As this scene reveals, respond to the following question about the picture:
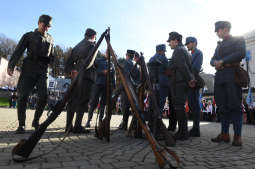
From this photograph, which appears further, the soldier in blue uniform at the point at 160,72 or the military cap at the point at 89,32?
the soldier in blue uniform at the point at 160,72

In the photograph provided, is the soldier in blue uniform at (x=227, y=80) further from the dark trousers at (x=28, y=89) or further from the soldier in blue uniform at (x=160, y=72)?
the dark trousers at (x=28, y=89)

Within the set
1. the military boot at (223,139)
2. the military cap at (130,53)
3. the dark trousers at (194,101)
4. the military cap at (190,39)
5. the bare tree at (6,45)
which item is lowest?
the military boot at (223,139)

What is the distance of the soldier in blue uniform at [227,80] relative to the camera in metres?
3.58

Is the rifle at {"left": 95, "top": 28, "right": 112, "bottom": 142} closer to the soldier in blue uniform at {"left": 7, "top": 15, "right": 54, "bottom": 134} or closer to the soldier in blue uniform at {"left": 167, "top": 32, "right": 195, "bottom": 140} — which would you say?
the soldier in blue uniform at {"left": 167, "top": 32, "right": 195, "bottom": 140}

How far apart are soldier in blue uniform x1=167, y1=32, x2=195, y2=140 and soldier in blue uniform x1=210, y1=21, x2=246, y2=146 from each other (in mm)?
525

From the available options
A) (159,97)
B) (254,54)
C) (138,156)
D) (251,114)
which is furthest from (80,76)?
(254,54)

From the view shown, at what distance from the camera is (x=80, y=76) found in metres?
2.39

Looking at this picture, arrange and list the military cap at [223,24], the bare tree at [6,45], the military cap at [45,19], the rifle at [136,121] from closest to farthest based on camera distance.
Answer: the rifle at [136,121]
the military cap at [223,24]
the military cap at [45,19]
the bare tree at [6,45]

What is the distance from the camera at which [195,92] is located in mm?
4582

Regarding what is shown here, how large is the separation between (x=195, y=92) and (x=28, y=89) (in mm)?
3489

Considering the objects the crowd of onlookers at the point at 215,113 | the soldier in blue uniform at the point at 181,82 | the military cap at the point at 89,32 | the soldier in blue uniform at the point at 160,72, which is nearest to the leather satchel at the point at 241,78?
the soldier in blue uniform at the point at 181,82

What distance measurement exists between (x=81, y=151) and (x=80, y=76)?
0.98m

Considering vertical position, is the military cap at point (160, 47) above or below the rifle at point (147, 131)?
above

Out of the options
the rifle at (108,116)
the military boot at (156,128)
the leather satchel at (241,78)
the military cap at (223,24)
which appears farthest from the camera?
the military cap at (223,24)
